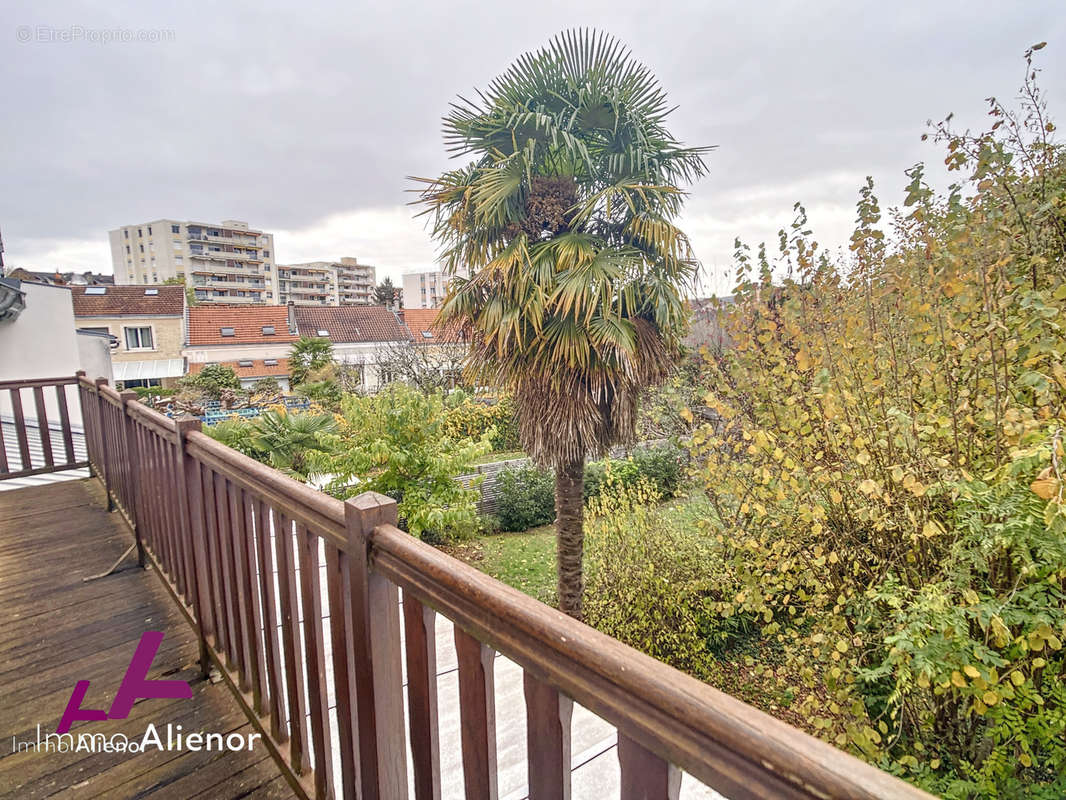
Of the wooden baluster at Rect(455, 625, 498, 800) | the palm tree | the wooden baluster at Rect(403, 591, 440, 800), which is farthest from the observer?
the palm tree

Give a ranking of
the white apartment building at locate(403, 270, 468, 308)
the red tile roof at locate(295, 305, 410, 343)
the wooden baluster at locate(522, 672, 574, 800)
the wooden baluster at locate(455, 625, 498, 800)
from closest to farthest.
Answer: the wooden baluster at locate(522, 672, 574, 800), the wooden baluster at locate(455, 625, 498, 800), the red tile roof at locate(295, 305, 410, 343), the white apartment building at locate(403, 270, 468, 308)

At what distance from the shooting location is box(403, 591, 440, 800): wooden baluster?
0.86 meters

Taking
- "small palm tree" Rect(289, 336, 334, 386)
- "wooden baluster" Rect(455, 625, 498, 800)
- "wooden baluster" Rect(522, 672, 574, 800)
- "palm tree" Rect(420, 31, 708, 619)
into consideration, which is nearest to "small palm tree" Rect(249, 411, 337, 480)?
"palm tree" Rect(420, 31, 708, 619)

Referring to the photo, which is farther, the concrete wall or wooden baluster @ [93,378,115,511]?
the concrete wall

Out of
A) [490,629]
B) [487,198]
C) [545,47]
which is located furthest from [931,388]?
[545,47]

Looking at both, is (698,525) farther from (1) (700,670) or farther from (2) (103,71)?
(2) (103,71)

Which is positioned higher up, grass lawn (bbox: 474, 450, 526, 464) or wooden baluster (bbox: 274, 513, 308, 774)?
wooden baluster (bbox: 274, 513, 308, 774)

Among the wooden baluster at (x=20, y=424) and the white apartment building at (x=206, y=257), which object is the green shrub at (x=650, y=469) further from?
the white apartment building at (x=206, y=257)

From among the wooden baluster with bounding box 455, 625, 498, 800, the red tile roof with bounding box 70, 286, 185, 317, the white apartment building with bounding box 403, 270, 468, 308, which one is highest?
the white apartment building with bounding box 403, 270, 468, 308

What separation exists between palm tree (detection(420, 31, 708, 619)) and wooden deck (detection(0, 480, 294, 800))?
116 inches

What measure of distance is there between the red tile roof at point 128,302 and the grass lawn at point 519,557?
24274mm

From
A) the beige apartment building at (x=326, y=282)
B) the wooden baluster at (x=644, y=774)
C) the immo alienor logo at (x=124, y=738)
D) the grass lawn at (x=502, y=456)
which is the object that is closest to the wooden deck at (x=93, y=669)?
the immo alienor logo at (x=124, y=738)

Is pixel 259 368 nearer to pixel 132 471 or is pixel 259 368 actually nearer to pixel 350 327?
pixel 350 327

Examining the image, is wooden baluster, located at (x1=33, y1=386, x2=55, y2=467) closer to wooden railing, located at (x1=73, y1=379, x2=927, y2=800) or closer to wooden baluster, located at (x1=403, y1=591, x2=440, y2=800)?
wooden railing, located at (x1=73, y1=379, x2=927, y2=800)
